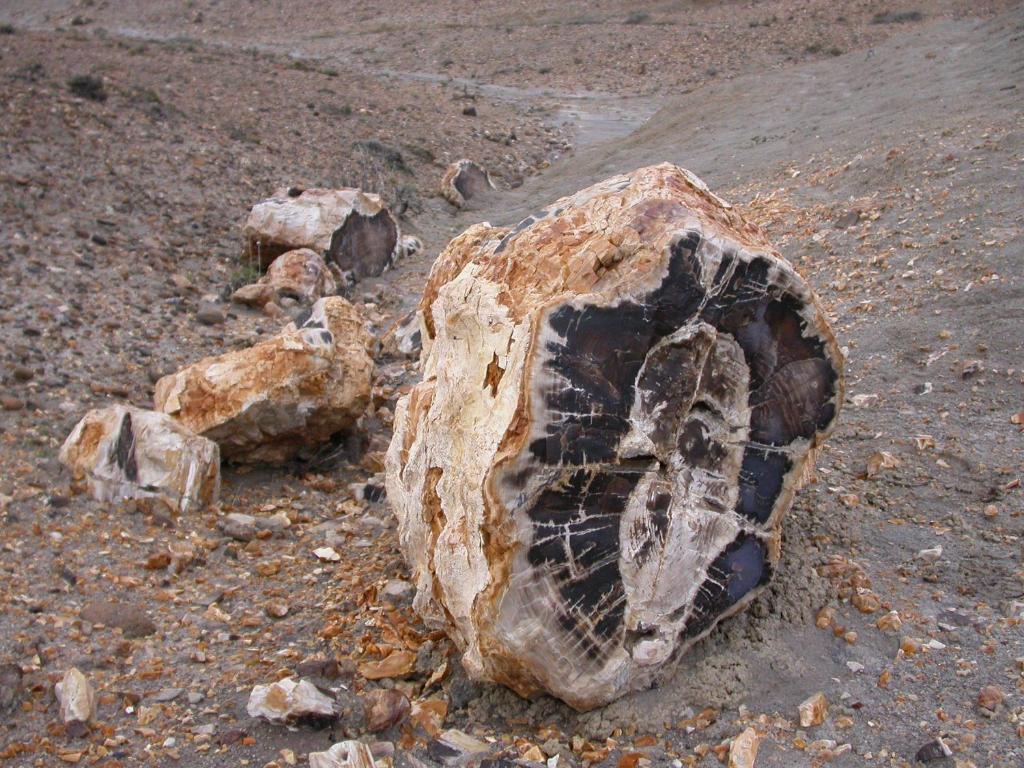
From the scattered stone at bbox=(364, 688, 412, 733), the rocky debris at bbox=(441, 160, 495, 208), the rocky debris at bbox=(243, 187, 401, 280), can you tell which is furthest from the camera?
the rocky debris at bbox=(441, 160, 495, 208)

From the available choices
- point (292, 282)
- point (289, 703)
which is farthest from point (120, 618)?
point (292, 282)

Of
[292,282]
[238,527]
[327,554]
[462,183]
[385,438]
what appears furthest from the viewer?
[462,183]

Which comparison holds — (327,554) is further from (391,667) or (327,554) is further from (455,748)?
(455,748)

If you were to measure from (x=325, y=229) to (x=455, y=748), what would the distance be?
6.65 metres

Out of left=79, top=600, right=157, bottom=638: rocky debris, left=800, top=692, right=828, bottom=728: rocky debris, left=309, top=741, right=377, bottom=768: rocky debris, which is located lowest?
left=79, top=600, right=157, bottom=638: rocky debris

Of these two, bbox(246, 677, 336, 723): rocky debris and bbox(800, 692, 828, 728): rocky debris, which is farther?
bbox(246, 677, 336, 723): rocky debris

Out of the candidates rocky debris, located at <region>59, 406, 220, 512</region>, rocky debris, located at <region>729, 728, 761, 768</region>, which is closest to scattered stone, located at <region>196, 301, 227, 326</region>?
rocky debris, located at <region>59, 406, 220, 512</region>

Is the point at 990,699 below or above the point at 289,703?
above

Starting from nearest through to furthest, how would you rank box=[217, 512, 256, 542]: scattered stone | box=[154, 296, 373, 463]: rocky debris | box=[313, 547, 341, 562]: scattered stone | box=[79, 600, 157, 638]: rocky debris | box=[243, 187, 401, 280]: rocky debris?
box=[79, 600, 157, 638]: rocky debris < box=[313, 547, 341, 562]: scattered stone < box=[217, 512, 256, 542]: scattered stone < box=[154, 296, 373, 463]: rocky debris < box=[243, 187, 401, 280]: rocky debris

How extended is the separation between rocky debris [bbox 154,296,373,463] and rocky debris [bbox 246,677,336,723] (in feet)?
7.55

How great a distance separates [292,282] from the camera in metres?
8.40

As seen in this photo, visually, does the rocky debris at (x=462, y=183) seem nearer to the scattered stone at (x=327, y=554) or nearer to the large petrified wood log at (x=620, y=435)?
the scattered stone at (x=327, y=554)

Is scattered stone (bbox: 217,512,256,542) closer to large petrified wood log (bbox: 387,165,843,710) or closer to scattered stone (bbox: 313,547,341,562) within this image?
scattered stone (bbox: 313,547,341,562)

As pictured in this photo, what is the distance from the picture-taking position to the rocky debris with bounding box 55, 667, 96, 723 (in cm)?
327
